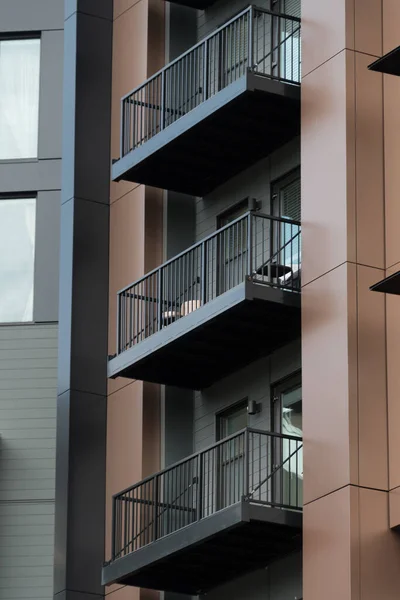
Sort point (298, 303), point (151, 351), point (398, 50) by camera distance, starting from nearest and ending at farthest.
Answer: point (398, 50)
point (298, 303)
point (151, 351)

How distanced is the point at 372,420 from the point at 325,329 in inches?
62.0

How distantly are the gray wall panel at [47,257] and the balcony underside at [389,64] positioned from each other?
36.9 ft

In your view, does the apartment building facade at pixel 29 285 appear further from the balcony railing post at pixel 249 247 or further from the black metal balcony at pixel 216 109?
the balcony railing post at pixel 249 247

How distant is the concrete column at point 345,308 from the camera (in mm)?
23719

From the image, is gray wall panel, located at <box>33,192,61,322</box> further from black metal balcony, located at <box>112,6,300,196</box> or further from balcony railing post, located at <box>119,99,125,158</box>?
balcony railing post, located at <box>119,99,125,158</box>

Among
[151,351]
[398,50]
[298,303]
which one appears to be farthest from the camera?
[151,351]

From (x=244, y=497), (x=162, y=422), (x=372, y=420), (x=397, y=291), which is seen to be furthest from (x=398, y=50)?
(x=162, y=422)

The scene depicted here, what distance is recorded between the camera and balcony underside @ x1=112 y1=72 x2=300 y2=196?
27.8 m

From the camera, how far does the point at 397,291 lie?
79.2 feet

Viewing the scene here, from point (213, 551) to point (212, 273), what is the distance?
513 centimetres

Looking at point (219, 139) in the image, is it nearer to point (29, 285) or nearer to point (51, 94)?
point (29, 285)

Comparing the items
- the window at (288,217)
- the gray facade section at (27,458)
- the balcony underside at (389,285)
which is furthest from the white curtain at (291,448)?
the gray facade section at (27,458)

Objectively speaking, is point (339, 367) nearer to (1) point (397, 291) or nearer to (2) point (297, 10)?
(1) point (397, 291)

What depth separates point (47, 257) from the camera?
34.8 metres
